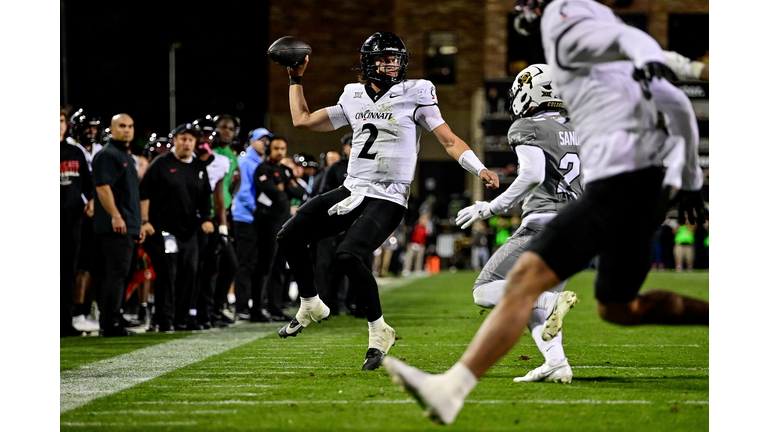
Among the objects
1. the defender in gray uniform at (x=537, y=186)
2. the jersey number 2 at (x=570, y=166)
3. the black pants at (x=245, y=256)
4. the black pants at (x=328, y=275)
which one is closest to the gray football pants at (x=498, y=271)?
the defender in gray uniform at (x=537, y=186)

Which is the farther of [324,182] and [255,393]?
[324,182]

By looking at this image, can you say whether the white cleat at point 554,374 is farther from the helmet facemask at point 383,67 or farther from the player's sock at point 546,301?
the helmet facemask at point 383,67

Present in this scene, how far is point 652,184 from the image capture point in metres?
4.09

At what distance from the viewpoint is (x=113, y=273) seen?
9.16m

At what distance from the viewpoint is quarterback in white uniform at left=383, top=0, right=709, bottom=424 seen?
3.86m

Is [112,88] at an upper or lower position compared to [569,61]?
upper

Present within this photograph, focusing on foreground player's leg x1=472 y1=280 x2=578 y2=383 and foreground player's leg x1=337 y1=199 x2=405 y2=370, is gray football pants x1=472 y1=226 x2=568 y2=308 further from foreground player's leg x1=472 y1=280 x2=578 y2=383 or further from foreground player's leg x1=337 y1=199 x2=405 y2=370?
foreground player's leg x1=337 y1=199 x2=405 y2=370

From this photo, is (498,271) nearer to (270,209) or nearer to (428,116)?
(428,116)

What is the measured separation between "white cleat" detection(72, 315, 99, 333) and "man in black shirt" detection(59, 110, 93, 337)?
12cm

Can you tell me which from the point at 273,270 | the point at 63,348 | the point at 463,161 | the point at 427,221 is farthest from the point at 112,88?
the point at 463,161

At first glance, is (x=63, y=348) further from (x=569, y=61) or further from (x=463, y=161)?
(x=569, y=61)

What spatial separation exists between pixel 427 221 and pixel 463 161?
23.0 metres

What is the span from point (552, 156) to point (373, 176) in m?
1.11

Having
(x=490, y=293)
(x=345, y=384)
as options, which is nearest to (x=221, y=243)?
(x=345, y=384)
